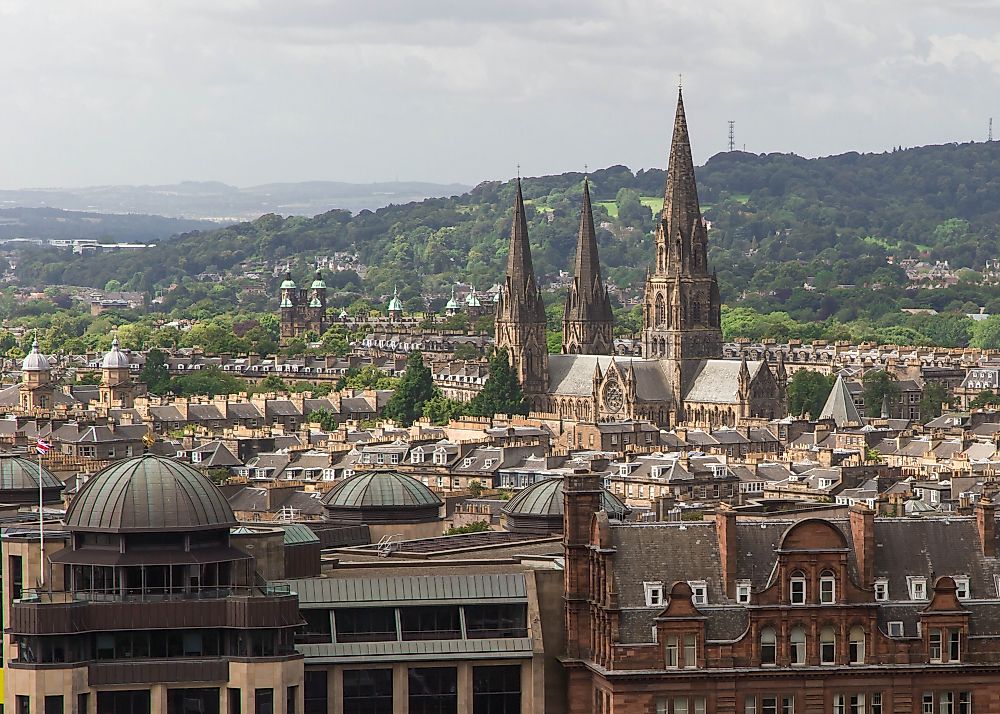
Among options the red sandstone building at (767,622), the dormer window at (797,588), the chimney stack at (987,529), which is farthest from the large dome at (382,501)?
the chimney stack at (987,529)

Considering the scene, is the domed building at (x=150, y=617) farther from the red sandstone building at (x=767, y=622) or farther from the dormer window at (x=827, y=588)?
the dormer window at (x=827, y=588)

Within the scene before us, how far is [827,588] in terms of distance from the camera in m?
68.1

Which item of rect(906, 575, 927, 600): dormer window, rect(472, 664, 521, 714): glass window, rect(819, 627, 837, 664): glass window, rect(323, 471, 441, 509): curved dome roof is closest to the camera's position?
rect(819, 627, 837, 664): glass window

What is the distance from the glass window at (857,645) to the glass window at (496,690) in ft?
25.4

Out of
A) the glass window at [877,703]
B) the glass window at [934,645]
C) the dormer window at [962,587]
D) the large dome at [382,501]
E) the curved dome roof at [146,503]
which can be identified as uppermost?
the curved dome roof at [146,503]

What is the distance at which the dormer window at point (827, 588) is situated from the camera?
68.0 meters

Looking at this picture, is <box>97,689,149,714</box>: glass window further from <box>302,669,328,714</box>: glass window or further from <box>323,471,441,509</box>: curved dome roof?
<box>323,471,441,509</box>: curved dome roof

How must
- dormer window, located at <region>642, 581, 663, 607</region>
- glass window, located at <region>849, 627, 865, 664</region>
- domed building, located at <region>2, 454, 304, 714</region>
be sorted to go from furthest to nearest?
glass window, located at <region>849, 627, 865, 664</region>, dormer window, located at <region>642, 581, 663, 607</region>, domed building, located at <region>2, 454, 304, 714</region>

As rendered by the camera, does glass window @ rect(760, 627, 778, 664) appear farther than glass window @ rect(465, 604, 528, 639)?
No

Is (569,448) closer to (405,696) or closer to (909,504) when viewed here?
(909,504)

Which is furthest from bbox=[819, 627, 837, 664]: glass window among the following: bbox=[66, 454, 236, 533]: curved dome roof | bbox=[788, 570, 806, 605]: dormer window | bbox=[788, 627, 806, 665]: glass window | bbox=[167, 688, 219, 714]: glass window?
bbox=[167, 688, 219, 714]: glass window

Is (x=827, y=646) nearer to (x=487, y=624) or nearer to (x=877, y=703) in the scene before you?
(x=877, y=703)

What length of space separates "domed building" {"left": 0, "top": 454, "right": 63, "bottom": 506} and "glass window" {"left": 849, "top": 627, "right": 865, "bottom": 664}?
1035 inches

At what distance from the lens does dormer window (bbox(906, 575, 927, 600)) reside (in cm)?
6869
